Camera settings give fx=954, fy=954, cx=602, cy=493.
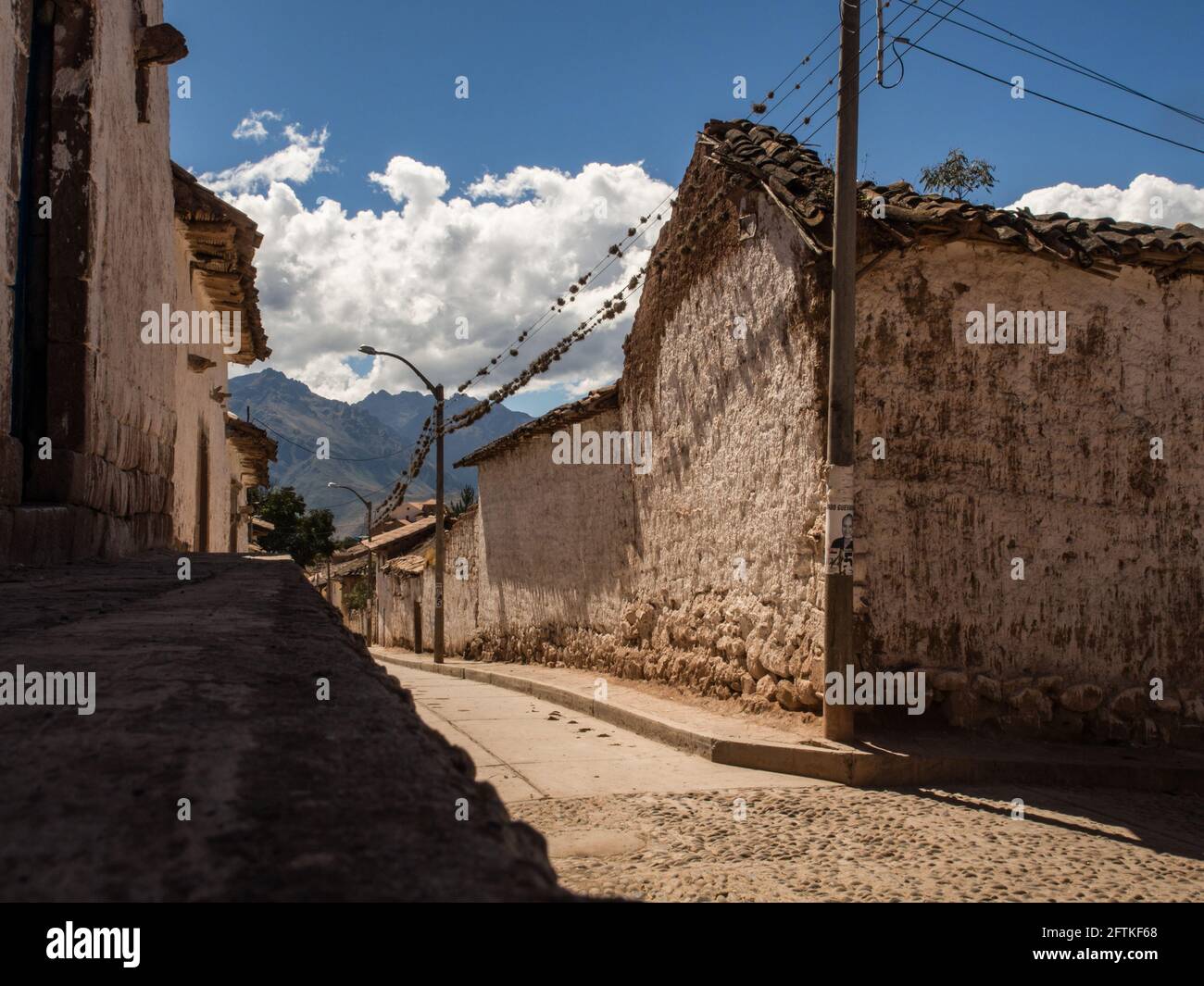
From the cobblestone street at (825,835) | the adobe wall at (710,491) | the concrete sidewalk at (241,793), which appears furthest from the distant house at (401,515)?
the concrete sidewalk at (241,793)

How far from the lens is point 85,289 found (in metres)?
5.55

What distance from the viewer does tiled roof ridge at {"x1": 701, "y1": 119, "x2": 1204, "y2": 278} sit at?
6918 mm

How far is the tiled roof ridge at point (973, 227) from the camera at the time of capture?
692 cm

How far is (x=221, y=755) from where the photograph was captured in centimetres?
122

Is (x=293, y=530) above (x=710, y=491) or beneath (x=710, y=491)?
beneath

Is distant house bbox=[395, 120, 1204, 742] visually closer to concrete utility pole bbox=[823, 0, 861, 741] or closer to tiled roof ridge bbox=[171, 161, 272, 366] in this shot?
concrete utility pole bbox=[823, 0, 861, 741]

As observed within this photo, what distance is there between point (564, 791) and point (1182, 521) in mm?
5179

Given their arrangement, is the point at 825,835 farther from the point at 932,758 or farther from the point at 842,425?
the point at 842,425

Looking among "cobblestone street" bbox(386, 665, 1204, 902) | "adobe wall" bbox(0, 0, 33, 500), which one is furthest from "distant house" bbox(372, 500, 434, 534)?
"adobe wall" bbox(0, 0, 33, 500)

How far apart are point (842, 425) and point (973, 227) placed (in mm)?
1753

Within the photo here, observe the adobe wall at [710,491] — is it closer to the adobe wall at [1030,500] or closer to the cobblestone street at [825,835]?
the adobe wall at [1030,500]

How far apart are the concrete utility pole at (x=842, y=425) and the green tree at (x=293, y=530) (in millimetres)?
39084

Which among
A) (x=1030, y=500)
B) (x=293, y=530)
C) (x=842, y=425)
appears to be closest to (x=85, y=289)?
(x=842, y=425)

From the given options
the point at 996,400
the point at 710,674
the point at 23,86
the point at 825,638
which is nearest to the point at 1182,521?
the point at 996,400
